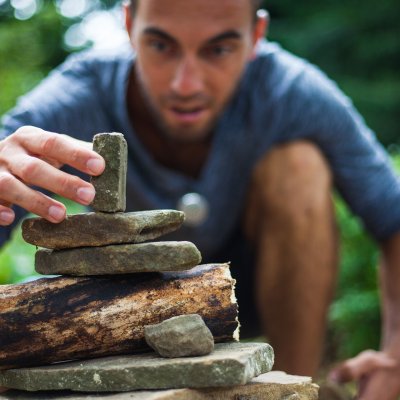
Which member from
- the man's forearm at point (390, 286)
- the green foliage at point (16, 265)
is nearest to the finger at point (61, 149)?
the man's forearm at point (390, 286)

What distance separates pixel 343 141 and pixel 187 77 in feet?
3.46

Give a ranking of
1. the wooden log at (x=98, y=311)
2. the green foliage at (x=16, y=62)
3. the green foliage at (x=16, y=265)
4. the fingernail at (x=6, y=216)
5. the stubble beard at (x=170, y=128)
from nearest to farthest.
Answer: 1. the wooden log at (x=98, y=311)
2. the fingernail at (x=6, y=216)
3. the stubble beard at (x=170, y=128)
4. the green foliage at (x=16, y=265)
5. the green foliage at (x=16, y=62)

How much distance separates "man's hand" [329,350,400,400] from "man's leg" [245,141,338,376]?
37 centimetres

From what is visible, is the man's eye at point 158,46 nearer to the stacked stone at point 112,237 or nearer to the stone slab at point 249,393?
the stacked stone at point 112,237

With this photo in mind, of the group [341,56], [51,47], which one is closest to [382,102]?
[341,56]

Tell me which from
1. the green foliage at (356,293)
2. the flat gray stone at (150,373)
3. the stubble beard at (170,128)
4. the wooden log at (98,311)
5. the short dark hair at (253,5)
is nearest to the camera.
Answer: the flat gray stone at (150,373)

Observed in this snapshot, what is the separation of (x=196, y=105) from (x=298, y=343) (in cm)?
134

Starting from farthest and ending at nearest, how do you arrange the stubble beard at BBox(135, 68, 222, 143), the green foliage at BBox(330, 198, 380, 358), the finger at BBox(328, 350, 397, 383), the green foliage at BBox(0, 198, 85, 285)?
1. the green foliage at BBox(330, 198, 380, 358)
2. the green foliage at BBox(0, 198, 85, 285)
3. the stubble beard at BBox(135, 68, 222, 143)
4. the finger at BBox(328, 350, 397, 383)

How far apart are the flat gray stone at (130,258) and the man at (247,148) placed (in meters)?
1.35

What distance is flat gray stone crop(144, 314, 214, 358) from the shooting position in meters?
2.26

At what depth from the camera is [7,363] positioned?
237 cm

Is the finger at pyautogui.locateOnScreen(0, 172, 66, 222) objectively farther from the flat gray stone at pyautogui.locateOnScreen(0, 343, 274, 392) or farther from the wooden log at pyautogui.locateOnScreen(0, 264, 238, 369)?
the flat gray stone at pyautogui.locateOnScreen(0, 343, 274, 392)

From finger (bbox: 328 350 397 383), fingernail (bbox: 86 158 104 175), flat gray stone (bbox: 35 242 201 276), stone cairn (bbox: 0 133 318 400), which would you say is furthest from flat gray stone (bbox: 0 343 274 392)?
finger (bbox: 328 350 397 383)

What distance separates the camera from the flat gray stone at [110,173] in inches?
93.8
